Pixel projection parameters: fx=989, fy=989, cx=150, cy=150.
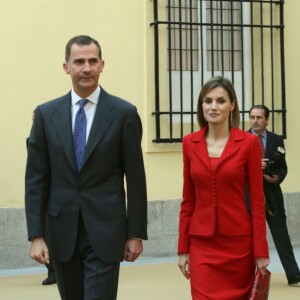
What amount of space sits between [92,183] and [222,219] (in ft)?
2.94

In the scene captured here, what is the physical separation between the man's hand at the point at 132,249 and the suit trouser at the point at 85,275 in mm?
82

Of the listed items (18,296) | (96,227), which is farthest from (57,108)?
(18,296)

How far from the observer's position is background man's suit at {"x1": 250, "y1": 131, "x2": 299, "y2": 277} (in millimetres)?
9828

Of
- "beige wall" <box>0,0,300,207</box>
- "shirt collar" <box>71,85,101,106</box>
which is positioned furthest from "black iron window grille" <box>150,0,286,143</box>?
"shirt collar" <box>71,85,101,106</box>

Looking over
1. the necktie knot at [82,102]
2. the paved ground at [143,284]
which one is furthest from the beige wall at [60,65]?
the necktie knot at [82,102]

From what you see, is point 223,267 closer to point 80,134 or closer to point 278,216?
point 80,134

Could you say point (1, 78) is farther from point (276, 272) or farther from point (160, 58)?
point (276, 272)

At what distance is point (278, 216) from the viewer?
32.6ft

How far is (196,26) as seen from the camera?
42.6ft

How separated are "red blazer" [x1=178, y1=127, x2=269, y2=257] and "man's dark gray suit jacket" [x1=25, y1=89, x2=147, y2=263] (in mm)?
494

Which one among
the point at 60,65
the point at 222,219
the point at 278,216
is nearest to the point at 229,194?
the point at 222,219

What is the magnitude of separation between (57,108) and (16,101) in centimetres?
620

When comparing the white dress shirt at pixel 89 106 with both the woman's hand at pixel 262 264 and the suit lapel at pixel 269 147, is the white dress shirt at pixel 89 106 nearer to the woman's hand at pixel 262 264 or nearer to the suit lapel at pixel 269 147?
the woman's hand at pixel 262 264

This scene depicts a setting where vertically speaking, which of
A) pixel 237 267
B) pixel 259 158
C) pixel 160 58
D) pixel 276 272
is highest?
pixel 160 58
